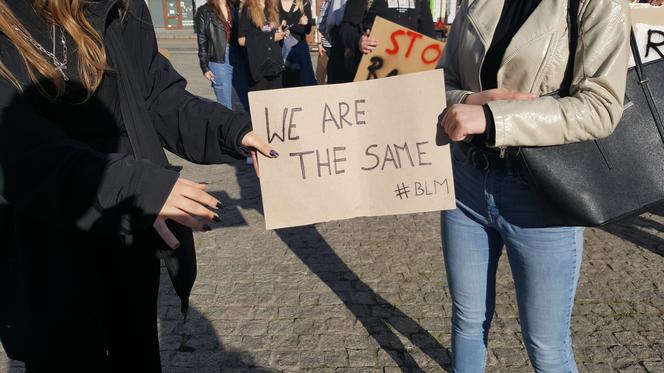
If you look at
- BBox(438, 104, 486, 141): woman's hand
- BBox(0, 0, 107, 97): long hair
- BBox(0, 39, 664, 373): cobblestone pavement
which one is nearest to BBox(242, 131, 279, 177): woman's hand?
BBox(0, 0, 107, 97): long hair

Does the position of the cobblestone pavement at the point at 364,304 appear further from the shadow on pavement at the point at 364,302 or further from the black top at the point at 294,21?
the black top at the point at 294,21

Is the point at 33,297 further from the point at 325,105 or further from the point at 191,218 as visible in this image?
the point at 325,105

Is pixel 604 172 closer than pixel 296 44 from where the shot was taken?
Yes

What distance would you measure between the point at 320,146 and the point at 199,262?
98.4 inches

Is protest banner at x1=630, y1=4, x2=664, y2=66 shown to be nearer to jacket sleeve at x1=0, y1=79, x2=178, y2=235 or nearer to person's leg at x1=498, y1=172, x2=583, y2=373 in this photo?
person's leg at x1=498, y1=172, x2=583, y2=373

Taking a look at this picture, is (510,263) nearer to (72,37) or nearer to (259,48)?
(72,37)

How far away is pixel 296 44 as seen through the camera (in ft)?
20.8

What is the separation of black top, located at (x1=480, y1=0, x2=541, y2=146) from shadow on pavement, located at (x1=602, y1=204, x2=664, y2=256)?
2.86 meters

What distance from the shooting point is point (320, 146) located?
178 centimetres

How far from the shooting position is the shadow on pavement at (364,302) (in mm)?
2934

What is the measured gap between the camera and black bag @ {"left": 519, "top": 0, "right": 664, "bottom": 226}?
1661 millimetres

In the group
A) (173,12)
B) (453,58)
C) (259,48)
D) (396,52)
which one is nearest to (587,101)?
(453,58)

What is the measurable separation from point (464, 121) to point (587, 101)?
0.35 m

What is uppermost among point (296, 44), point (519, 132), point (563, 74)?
point (563, 74)
